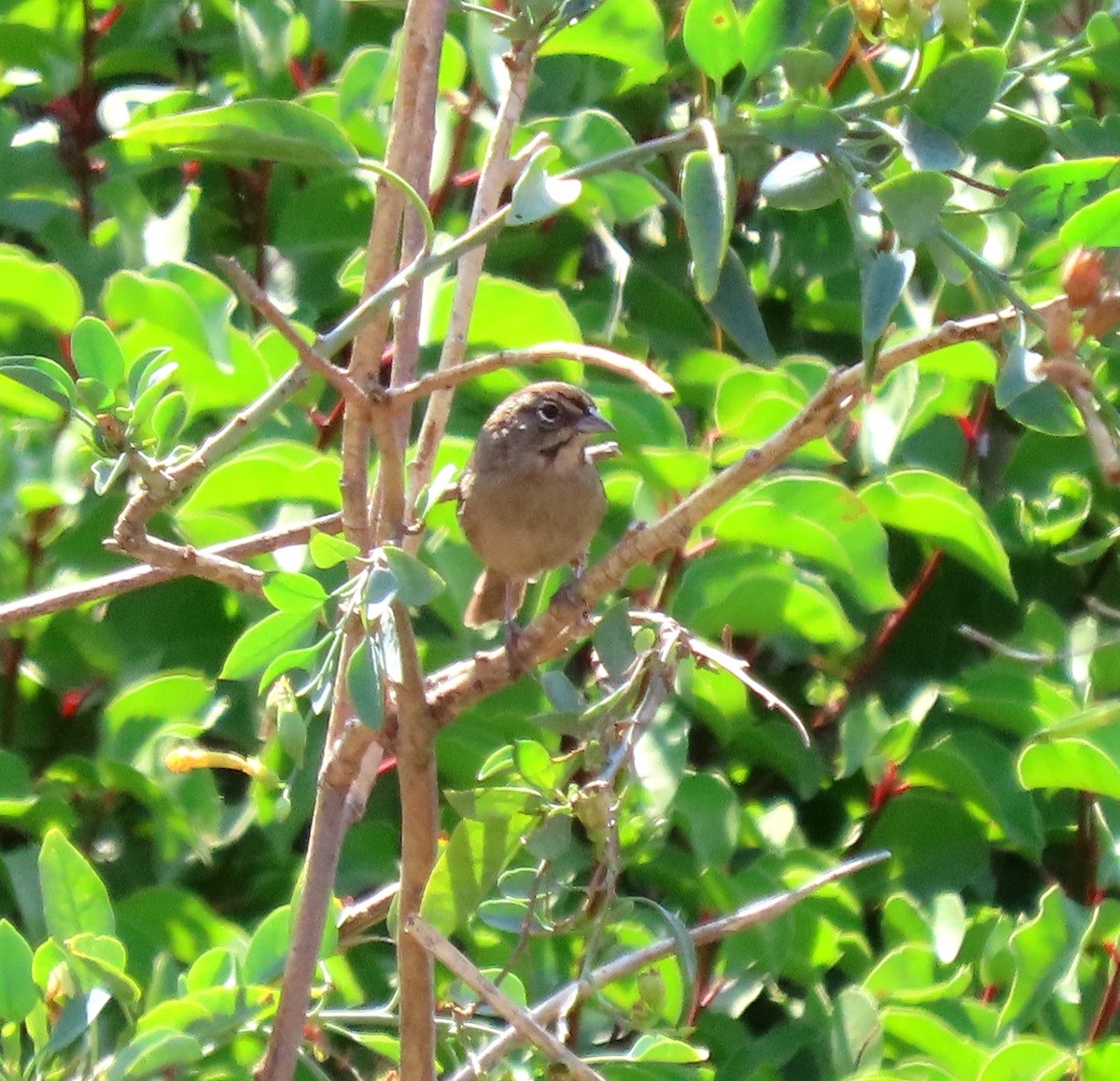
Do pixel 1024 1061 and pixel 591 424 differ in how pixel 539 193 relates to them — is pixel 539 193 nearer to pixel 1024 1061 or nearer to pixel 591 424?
pixel 1024 1061

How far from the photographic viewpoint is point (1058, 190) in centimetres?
157

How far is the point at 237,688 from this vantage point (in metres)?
2.85

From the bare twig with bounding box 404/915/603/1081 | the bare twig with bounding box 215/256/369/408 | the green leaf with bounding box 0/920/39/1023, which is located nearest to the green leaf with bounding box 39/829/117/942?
the green leaf with bounding box 0/920/39/1023

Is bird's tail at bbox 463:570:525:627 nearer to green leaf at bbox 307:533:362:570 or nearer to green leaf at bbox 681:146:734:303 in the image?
green leaf at bbox 307:533:362:570

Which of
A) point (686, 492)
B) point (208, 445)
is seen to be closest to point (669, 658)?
point (208, 445)

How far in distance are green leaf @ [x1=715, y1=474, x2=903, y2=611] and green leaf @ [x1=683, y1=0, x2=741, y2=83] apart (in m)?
1.10

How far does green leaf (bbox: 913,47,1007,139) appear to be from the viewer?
153 centimetres

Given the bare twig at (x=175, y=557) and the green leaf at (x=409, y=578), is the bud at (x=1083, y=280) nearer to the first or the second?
the green leaf at (x=409, y=578)

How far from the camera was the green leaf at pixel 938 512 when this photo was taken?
280 centimetres

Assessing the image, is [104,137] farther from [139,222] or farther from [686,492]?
[686,492]

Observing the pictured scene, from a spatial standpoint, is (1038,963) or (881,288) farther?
(1038,963)

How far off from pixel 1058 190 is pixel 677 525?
0.51 metres

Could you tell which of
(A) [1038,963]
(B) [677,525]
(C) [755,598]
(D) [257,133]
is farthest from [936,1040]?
(D) [257,133]

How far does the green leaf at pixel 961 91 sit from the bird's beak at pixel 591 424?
1636 millimetres
